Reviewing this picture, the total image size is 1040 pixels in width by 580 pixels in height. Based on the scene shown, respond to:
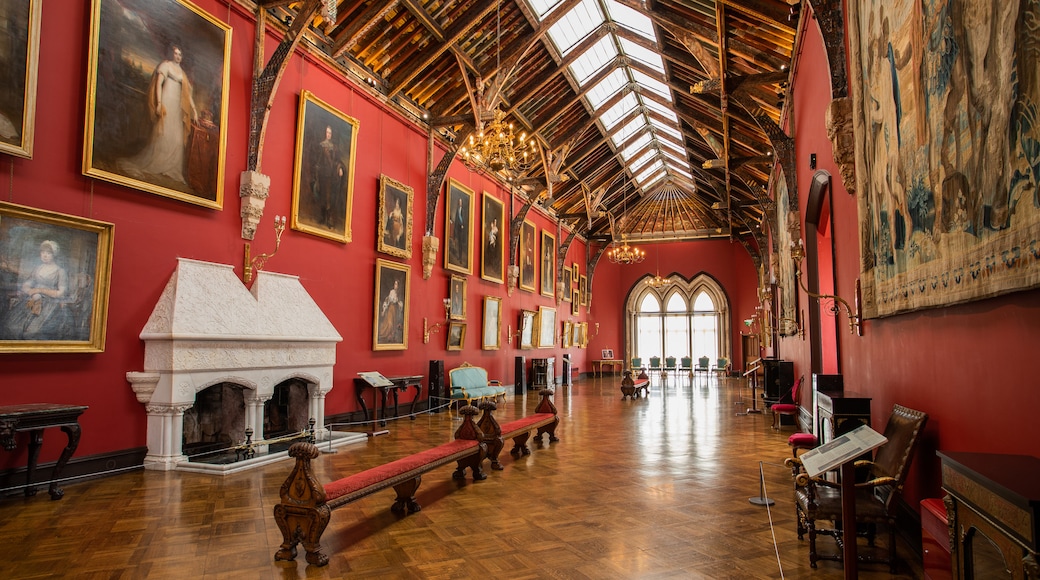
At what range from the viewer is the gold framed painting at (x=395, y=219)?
10461 mm

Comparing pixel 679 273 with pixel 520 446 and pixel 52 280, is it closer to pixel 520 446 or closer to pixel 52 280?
pixel 520 446

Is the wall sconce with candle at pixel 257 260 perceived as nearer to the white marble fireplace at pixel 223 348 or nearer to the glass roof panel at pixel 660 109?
the white marble fireplace at pixel 223 348

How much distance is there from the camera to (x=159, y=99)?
6.57m

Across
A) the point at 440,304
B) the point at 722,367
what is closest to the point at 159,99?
the point at 440,304

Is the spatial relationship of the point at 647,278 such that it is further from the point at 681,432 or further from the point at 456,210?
the point at 681,432

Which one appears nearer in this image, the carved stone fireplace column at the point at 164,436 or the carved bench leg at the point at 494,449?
the carved stone fireplace column at the point at 164,436

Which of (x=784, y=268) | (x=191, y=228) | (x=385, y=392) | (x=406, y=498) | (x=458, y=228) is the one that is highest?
(x=458, y=228)

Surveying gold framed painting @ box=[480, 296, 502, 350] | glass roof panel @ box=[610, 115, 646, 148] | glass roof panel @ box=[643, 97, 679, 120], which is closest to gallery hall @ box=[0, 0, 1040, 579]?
gold framed painting @ box=[480, 296, 502, 350]

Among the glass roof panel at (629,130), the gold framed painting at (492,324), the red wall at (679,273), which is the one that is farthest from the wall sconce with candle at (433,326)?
the red wall at (679,273)

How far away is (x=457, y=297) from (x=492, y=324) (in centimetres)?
219

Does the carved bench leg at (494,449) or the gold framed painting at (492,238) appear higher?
the gold framed painting at (492,238)

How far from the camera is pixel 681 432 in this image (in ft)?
30.6

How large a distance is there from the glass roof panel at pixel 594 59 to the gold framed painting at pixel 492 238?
372 cm

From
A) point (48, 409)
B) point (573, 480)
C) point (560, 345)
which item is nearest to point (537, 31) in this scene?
point (573, 480)
